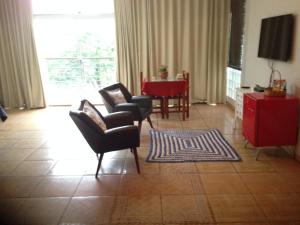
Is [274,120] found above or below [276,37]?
below

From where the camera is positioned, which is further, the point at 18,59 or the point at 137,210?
the point at 18,59

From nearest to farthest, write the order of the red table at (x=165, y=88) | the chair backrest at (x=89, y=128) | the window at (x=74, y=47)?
the chair backrest at (x=89, y=128)
the red table at (x=165, y=88)
the window at (x=74, y=47)

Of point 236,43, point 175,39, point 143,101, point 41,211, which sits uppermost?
point 175,39

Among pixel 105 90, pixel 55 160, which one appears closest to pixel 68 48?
pixel 105 90

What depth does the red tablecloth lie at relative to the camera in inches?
202

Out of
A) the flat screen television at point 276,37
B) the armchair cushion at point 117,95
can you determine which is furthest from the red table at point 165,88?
the flat screen television at point 276,37

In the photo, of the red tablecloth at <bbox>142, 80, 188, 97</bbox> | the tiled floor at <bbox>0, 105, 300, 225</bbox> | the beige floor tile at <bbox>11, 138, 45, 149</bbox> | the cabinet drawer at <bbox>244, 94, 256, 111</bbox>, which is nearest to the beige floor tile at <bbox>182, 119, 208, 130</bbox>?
the red tablecloth at <bbox>142, 80, 188, 97</bbox>

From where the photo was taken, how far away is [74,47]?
21.5 ft

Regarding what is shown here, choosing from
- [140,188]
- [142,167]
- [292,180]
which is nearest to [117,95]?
[142,167]

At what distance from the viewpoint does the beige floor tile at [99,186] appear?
2.86m

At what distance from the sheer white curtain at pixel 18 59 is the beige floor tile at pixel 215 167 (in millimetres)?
4480

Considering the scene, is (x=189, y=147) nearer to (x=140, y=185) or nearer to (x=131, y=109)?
(x=131, y=109)

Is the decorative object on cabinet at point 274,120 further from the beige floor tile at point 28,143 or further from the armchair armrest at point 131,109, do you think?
the beige floor tile at point 28,143

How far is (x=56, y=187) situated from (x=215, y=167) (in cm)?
182
